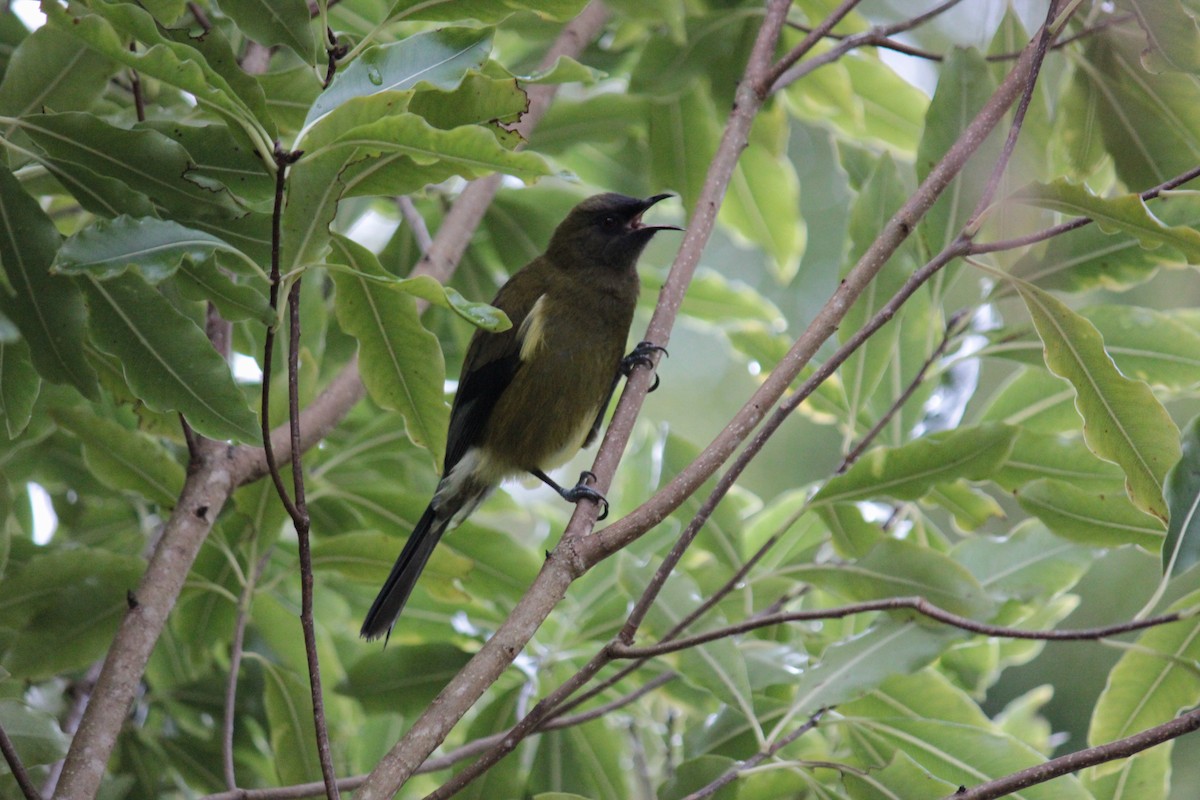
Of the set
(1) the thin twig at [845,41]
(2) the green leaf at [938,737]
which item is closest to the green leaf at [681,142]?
(1) the thin twig at [845,41]

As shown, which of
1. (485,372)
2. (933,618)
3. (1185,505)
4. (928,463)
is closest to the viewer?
(933,618)

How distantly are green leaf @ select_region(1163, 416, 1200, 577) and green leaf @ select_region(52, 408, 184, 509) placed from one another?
2.12 meters

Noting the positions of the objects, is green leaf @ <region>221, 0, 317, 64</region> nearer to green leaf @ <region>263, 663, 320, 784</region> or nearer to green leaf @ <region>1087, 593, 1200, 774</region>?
green leaf @ <region>263, 663, 320, 784</region>

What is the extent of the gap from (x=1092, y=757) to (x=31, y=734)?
178cm

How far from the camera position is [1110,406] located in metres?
2.08

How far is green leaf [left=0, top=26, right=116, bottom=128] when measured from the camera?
209 cm

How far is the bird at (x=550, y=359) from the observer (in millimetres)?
3465

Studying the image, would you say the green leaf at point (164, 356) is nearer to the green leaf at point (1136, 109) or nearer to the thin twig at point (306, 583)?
the thin twig at point (306, 583)

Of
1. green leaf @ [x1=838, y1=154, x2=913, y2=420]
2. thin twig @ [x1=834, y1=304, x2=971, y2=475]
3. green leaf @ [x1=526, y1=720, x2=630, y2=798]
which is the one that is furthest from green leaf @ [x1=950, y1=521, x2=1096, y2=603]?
green leaf @ [x1=526, y1=720, x2=630, y2=798]

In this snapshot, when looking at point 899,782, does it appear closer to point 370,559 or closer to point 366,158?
point 370,559

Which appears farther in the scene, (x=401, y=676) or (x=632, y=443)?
(x=632, y=443)

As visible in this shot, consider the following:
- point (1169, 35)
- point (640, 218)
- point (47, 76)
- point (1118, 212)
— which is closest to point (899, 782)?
point (1118, 212)

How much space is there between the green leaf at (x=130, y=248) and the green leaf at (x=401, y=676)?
4.44 feet

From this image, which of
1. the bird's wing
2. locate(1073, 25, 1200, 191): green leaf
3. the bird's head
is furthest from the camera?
the bird's head
